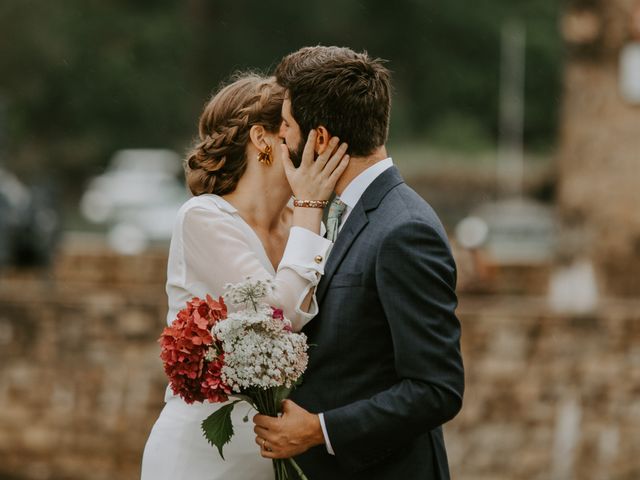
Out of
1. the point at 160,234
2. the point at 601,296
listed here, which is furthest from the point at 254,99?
the point at 160,234

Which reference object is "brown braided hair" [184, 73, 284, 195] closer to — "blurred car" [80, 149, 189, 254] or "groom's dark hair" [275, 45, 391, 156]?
"groom's dark hair" [275, 45, 391, 156]

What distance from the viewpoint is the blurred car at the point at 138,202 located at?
1006 inches

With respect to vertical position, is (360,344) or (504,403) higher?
(360,344)

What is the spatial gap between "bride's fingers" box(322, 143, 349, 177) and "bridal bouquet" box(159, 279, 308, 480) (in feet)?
1.25

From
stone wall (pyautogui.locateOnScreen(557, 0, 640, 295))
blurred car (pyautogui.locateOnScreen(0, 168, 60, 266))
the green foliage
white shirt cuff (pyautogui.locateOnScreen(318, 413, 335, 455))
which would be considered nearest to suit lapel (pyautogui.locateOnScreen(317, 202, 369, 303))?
white shirt cuff (pyautogui.locateOnScreen(318, 413, 335, 455))

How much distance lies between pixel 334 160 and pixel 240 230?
0.47m

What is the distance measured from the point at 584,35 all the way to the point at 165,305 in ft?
18.6

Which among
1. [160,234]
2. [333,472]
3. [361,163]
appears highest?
[361,163]

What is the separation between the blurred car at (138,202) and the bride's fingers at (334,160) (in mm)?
19928

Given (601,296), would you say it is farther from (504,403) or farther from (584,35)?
(504,403)

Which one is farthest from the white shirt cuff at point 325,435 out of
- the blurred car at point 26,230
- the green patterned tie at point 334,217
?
the blurred car at point 26,230

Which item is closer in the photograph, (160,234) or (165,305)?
(165,305)

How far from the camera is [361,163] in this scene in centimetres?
368

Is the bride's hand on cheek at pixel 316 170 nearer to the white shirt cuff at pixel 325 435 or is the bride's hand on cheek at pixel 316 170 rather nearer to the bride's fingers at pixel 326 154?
the bride's fingers at pixel 326 154
